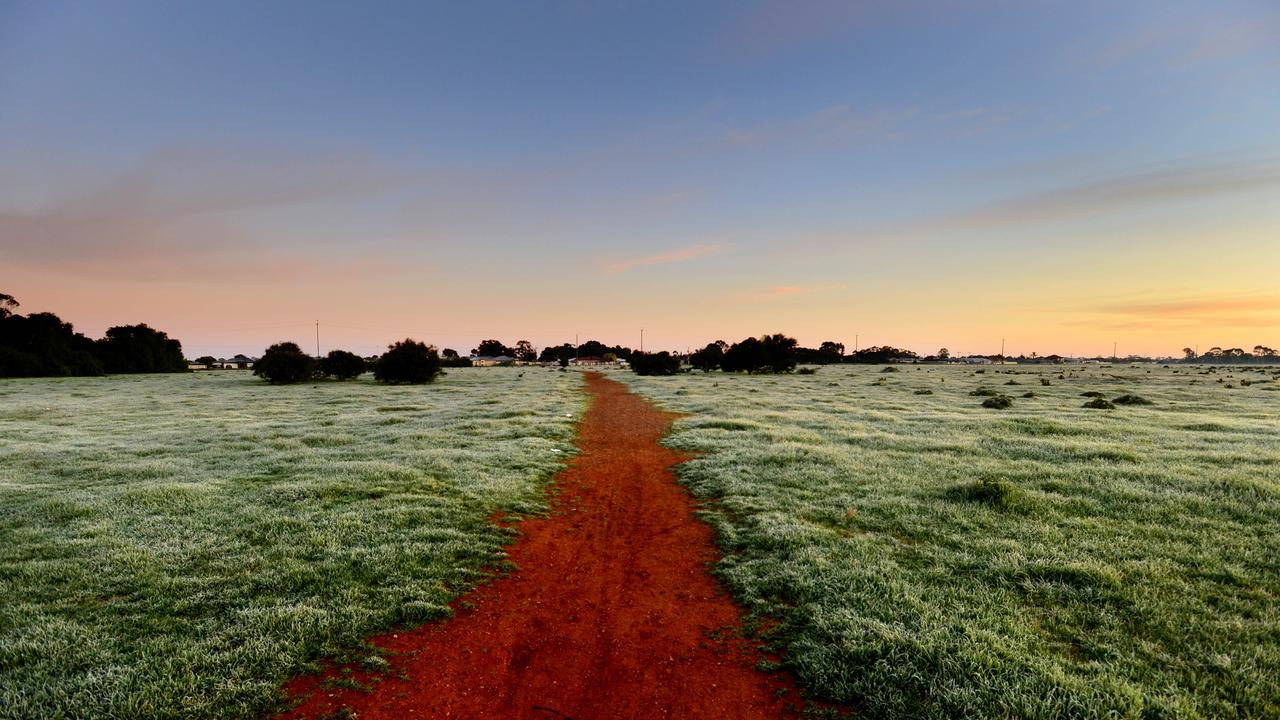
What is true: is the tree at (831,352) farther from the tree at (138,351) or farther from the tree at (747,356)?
the tree at (138,351)

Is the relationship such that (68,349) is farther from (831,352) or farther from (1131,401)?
(831,352)

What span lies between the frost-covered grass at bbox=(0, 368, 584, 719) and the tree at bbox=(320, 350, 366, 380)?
53.2 m

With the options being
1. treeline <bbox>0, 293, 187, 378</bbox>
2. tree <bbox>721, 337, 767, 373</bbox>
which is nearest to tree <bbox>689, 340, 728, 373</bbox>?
tree <bbox>721, 337, 767, 373</bbox>

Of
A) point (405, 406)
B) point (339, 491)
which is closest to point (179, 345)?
point (405, 406)

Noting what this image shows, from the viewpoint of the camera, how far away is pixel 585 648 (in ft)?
23.7

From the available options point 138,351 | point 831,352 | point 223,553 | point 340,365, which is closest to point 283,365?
point 340,365

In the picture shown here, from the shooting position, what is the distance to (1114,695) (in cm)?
563

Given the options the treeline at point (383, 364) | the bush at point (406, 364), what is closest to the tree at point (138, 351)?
the treeline at point (383, 364)

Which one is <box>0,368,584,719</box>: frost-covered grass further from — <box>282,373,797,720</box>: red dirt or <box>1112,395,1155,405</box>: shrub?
<box>1112,395,1155,405</box>: shrub

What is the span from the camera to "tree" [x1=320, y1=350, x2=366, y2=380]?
244ft

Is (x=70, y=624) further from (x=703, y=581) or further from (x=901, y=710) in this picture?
(x=901, y=710)

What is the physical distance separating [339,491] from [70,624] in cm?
691

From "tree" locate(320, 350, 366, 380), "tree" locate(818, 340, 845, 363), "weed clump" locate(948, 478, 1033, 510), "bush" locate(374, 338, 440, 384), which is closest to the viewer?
"weed clump" locate(948, 478, 1033, 510)

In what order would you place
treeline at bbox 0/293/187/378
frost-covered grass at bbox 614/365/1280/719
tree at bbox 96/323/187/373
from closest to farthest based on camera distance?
frost-covered grass at bbox 614/365/1280/719 < treeline at bbox 0/293/187/378 < tree at bbox 96/323/187/373
